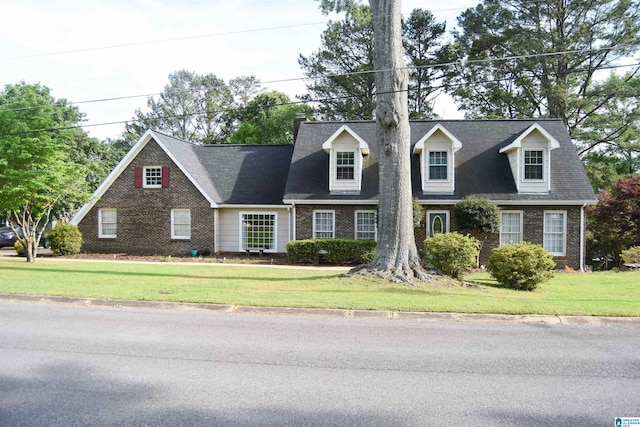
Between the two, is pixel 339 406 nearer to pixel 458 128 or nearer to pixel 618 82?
pixel 458 128

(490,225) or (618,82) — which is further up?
(618,82)

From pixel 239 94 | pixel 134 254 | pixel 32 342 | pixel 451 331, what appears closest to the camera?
pixel 32 342

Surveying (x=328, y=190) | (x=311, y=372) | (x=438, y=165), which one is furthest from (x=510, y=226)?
(x=311, y=372)

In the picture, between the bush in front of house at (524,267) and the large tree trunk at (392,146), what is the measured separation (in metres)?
2.56

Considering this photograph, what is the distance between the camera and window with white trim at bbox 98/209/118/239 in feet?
82.3

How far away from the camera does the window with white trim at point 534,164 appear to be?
2247 centimetres

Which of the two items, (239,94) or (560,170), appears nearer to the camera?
(560,170)

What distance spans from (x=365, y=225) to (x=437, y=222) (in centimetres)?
338

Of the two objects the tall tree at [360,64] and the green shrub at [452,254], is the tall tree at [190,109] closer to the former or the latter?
the tall tree at [360,64]

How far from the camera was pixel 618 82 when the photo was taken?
3575 centimetres

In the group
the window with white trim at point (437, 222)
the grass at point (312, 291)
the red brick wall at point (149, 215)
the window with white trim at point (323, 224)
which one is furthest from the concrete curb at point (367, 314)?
the red brick wall at point (149, 215)

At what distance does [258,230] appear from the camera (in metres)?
25.1

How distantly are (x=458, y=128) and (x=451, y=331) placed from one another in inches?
757

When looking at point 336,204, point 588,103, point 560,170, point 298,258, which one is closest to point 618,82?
point 588,103
